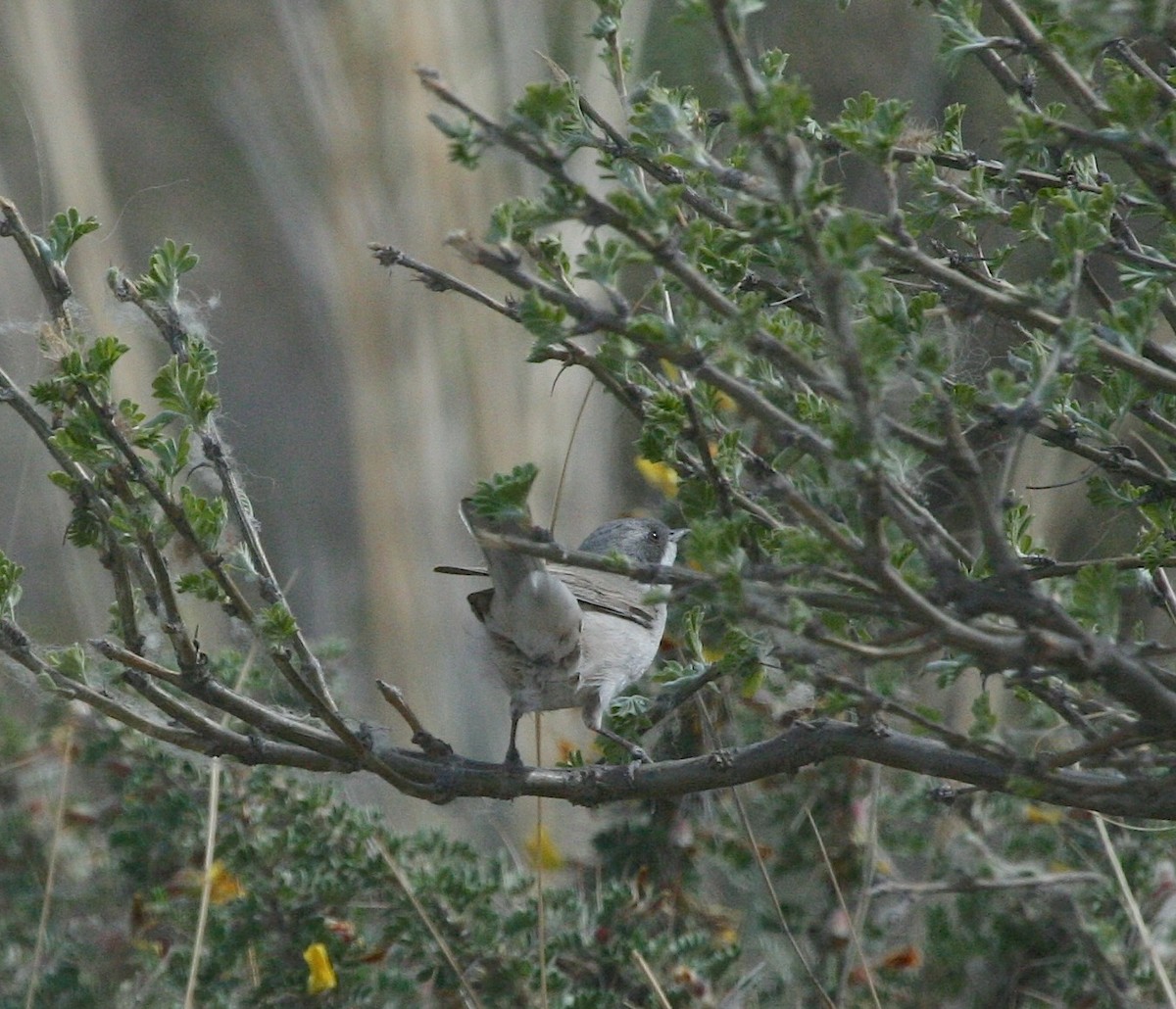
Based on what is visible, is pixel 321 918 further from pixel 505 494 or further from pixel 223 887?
pixel 505 494

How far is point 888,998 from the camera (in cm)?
334

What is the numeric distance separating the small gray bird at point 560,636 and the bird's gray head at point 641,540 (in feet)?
0.91

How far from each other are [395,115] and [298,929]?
16.4 ft

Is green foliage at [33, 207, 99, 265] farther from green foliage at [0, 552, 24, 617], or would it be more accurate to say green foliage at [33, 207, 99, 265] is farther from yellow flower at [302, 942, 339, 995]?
yellow flower at [302, 942, 339, 995]

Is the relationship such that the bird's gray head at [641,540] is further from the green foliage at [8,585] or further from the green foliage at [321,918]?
the green foliage at [8,585]

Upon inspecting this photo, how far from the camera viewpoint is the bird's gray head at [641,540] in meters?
3.64

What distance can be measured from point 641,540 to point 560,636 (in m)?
0.90

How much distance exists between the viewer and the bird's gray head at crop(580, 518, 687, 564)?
364 centimetres

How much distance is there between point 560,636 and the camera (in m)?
2.81

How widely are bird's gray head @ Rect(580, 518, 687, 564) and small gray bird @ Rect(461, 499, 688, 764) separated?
278 mm

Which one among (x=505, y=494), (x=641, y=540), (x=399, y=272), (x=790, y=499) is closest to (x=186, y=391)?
(x=505, y=494)

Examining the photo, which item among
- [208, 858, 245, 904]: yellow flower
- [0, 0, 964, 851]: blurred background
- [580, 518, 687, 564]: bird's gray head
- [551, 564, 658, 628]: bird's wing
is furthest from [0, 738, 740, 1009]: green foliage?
[0, 0, 964, 851]: blurred background

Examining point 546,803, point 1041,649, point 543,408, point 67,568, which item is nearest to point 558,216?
point 1041,649

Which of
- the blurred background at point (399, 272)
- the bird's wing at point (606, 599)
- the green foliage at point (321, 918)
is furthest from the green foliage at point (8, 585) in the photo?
the blurred background at point (399, 272)
